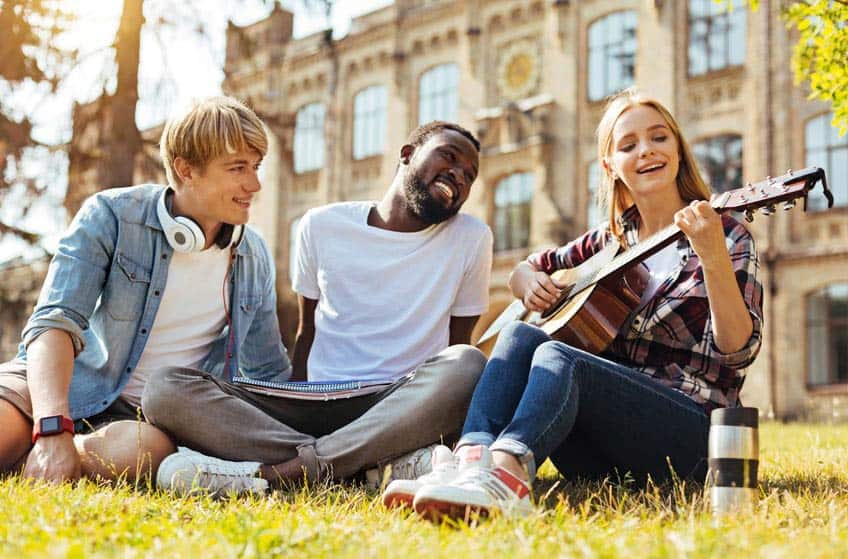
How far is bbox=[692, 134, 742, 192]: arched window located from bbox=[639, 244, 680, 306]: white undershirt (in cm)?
1690

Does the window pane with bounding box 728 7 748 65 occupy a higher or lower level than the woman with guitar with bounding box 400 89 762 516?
higher

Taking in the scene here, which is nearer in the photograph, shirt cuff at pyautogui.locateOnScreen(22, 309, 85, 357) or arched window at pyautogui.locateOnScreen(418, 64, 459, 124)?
shirt cuff at pyautogui.locateOnScreen(22, 309, 85, 357)

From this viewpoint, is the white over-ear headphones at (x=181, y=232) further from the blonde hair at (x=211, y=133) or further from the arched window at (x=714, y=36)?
the arched window at (x=714, y=36)

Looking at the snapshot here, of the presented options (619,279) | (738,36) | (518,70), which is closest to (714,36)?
(738,36)

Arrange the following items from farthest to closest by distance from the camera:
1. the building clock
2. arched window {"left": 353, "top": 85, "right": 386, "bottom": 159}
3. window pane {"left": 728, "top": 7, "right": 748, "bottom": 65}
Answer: arched window {"left": 353, "top": 85, "right": 386, "bottom": 159}
the building clock
window pane {"left": 728, "top": 7, "right": 748, "bottom": 65}

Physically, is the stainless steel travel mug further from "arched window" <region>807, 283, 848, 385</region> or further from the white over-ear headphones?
"arched window" <region>807, 283, 848, 385</region>

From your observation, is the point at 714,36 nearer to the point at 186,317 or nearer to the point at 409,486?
the point at 186,317

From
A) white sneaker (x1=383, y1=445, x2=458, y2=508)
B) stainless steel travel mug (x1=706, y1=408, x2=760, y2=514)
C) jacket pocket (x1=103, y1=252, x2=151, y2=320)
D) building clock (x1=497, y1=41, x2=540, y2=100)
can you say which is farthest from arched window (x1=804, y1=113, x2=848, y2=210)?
white sneaker (x1=383, y1=445, x2=458, y2=508)

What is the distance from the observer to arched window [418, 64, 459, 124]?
25.5 metres

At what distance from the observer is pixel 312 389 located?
449 centimetres

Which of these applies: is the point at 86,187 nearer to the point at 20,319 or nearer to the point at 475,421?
the point at 20,319

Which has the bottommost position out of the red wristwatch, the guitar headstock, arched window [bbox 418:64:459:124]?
the red wristwatch

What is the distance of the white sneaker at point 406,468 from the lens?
13.4ft

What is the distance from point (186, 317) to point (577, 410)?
2.11m
